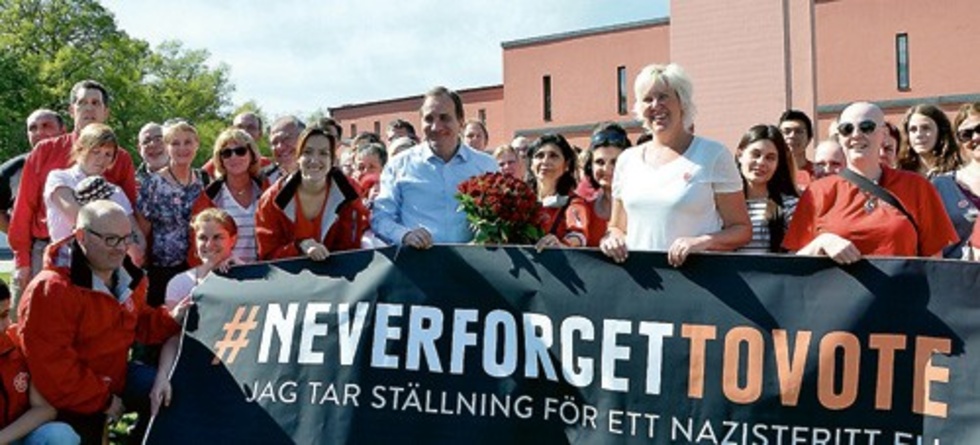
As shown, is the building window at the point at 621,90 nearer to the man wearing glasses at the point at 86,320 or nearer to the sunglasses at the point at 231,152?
the sunglasses at the point at 231,152

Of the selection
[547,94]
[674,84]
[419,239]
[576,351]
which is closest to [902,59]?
[547,94]

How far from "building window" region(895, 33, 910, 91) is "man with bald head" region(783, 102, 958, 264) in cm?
3679

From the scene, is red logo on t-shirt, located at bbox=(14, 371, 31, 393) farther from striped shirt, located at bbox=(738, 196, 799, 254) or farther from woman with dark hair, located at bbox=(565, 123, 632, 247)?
striped shirt, located at bbox=(738, 196, 799, 254)

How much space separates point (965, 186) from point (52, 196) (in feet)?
18.6

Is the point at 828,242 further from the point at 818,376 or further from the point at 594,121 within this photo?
the point at 594,121

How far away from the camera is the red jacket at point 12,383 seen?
497 centimetres

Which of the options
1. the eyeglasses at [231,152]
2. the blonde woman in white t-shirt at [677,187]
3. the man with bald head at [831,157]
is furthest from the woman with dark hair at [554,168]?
the eyeglasses at [231,152]

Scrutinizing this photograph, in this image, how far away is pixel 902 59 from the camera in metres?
38.6

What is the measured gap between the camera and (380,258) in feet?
17.3

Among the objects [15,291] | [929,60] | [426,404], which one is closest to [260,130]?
[15,291]

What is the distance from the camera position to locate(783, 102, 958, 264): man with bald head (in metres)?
4.52

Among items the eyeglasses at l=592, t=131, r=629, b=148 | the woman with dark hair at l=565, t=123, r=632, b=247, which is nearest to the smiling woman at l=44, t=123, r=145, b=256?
the woman with dark hair at l=565, t=123, r=632, b=247

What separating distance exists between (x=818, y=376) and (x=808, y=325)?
231 mm

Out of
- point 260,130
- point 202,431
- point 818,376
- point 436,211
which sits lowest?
point 202,431
